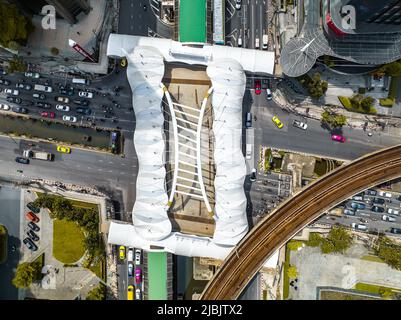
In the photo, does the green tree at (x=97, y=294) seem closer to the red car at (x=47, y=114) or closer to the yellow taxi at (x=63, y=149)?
the yellow taxi at (x=63, y=149)

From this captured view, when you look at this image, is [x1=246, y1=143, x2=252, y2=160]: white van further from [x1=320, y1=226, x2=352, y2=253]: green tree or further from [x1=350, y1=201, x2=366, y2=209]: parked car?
[x1=350, y1=201, x2=366, y2=209]: parked car

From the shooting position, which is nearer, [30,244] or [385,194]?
[385,194]

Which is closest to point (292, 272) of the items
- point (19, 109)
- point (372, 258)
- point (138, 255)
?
point (372, 258)

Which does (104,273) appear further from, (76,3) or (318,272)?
(76,3)

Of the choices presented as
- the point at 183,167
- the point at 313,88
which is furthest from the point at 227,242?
the point at 313,88

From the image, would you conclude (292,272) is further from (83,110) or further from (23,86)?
(23,86)

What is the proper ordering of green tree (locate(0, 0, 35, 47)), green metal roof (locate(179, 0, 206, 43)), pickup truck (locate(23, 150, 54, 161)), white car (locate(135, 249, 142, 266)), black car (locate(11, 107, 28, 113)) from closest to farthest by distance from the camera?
1. green tree (locate(0, 0, 35, 47))
2. green metal roof (locate(179, 0, 206, 43))
3. white car (locate(135, 249, 142, 266))
4. black car (locate(11, 107, 28, 113))
5. pickup truck (locate(23, 150, 54, 161))

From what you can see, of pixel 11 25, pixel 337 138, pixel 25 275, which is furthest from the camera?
pixel 337 138

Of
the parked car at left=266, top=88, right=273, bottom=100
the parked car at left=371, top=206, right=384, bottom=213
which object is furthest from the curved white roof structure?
the parked car at left=371, top=206, right=384, bottom=213
